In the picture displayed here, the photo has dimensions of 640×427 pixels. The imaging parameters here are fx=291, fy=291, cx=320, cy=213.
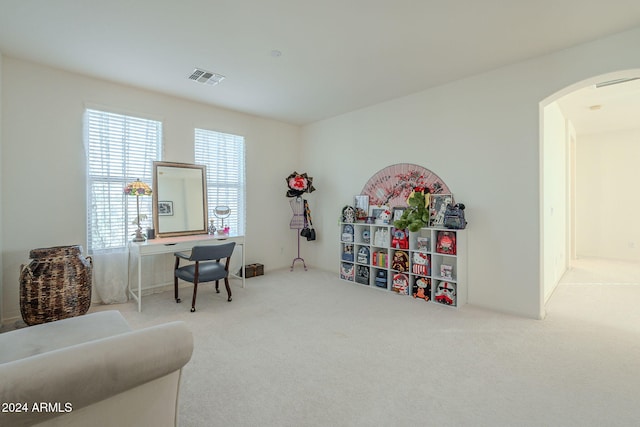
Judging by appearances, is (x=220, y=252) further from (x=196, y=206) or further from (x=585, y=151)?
(x=585, y=151)

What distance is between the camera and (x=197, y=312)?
329 centimetres

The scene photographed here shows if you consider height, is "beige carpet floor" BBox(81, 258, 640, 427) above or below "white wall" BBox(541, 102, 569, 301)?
below

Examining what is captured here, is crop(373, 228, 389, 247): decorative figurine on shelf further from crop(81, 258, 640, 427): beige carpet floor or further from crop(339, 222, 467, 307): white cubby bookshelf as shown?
crop(81, 258, 640, 427): beige carpet floor

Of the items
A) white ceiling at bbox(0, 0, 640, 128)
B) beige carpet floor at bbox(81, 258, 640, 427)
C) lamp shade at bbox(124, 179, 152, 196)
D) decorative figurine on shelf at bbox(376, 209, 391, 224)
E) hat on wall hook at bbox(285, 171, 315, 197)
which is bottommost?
beige carpet floor at bbox(81, 258, 640, 427)

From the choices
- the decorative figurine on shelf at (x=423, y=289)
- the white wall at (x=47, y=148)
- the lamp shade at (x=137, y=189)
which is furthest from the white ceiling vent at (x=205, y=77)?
the decorative figurine on shelf at (x=423, y=289)

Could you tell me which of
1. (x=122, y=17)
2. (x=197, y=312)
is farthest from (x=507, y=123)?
(x=197, y=312)

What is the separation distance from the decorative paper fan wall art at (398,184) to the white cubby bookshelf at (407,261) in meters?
0.44

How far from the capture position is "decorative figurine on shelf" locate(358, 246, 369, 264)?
4359mm

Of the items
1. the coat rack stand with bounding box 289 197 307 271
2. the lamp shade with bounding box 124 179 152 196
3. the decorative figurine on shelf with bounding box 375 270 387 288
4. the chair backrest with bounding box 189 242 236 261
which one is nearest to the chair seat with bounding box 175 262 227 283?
the chair backrest with bounding box 189 242 236 261

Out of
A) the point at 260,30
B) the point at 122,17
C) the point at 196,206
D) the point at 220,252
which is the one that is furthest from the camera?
the point at 196,206

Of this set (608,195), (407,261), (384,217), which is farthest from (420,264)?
(608,195)

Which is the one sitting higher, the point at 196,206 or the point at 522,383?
the point at 196,206

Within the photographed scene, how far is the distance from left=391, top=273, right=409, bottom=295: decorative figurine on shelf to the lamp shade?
11.0ft

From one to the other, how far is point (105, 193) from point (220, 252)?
1.64 m
